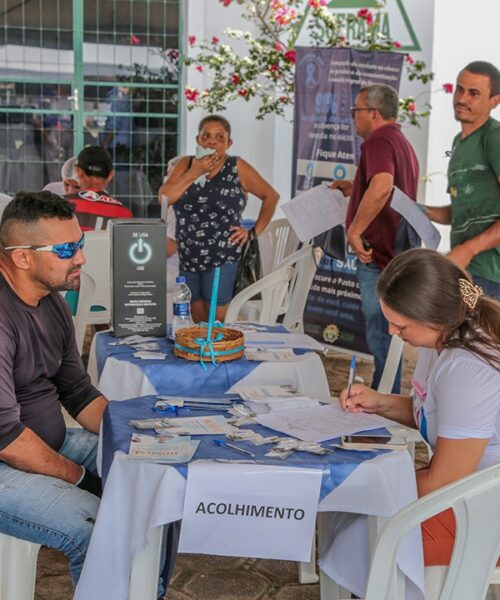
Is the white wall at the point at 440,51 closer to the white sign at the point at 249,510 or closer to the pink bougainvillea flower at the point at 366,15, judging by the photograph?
the pink bougainvillea flower at the point at 366,15

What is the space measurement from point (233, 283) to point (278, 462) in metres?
2.87

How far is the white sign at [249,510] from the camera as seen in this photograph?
2.07 meters

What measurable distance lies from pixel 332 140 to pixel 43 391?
141 inches

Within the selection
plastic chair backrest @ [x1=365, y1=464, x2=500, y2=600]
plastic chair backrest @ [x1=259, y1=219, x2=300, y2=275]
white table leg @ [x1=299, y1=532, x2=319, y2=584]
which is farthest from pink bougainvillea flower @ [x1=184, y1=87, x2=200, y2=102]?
plastic chair backrest @ [x1=365, y1=464, x2=500, y2=600]

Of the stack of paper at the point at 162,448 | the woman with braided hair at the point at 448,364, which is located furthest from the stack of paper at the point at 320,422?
the stack of paper at the point at 162,448

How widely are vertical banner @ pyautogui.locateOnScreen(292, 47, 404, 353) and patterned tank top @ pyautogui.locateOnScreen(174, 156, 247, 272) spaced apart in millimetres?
1214

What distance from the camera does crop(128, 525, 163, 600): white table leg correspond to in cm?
213

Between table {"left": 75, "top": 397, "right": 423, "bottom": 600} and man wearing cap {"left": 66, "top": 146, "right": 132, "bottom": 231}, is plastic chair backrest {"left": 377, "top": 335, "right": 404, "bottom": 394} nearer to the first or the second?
table {"left": 75, "top": 397, "right": 423, "bottom": 600}

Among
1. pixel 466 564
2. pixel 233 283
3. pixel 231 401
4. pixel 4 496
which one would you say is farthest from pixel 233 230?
pixel 466 564

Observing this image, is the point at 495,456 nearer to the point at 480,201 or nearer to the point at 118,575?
the point at 118,575

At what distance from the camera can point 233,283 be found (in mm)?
4949

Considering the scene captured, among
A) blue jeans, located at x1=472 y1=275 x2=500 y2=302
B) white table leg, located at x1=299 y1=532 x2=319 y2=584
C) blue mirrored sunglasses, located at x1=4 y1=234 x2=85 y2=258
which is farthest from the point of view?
blue jeans, located at x1=472 y1=275 x2=500 y2=302

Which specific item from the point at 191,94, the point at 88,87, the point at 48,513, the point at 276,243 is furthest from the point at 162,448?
the point at 88,87

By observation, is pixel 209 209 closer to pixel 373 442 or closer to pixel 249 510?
pixel 373 442
